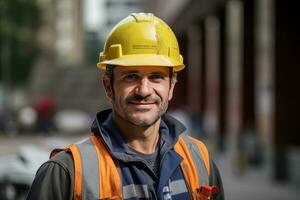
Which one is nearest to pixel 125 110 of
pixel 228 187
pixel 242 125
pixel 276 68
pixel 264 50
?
pixel 228 187

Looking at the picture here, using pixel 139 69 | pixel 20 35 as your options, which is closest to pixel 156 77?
pixel 139 69

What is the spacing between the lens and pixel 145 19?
2.85 metres

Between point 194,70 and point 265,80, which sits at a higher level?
point 265,80

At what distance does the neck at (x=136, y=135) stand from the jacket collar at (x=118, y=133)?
3 cm

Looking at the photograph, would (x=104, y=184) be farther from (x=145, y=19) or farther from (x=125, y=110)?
(x=145, y=19)

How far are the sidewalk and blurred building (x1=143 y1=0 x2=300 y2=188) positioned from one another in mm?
345

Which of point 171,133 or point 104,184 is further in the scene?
point 171,133

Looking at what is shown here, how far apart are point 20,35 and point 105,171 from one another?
45330 mm

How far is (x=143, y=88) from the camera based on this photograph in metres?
2.69

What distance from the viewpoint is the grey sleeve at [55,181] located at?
8.20 feet

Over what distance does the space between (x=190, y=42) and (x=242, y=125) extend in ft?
49.3

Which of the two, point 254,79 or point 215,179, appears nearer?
point 215,179

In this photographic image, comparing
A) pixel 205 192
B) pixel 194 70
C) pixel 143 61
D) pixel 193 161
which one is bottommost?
pixel 194 70

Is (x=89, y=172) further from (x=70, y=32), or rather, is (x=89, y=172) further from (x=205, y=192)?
(x=70, y=32)
